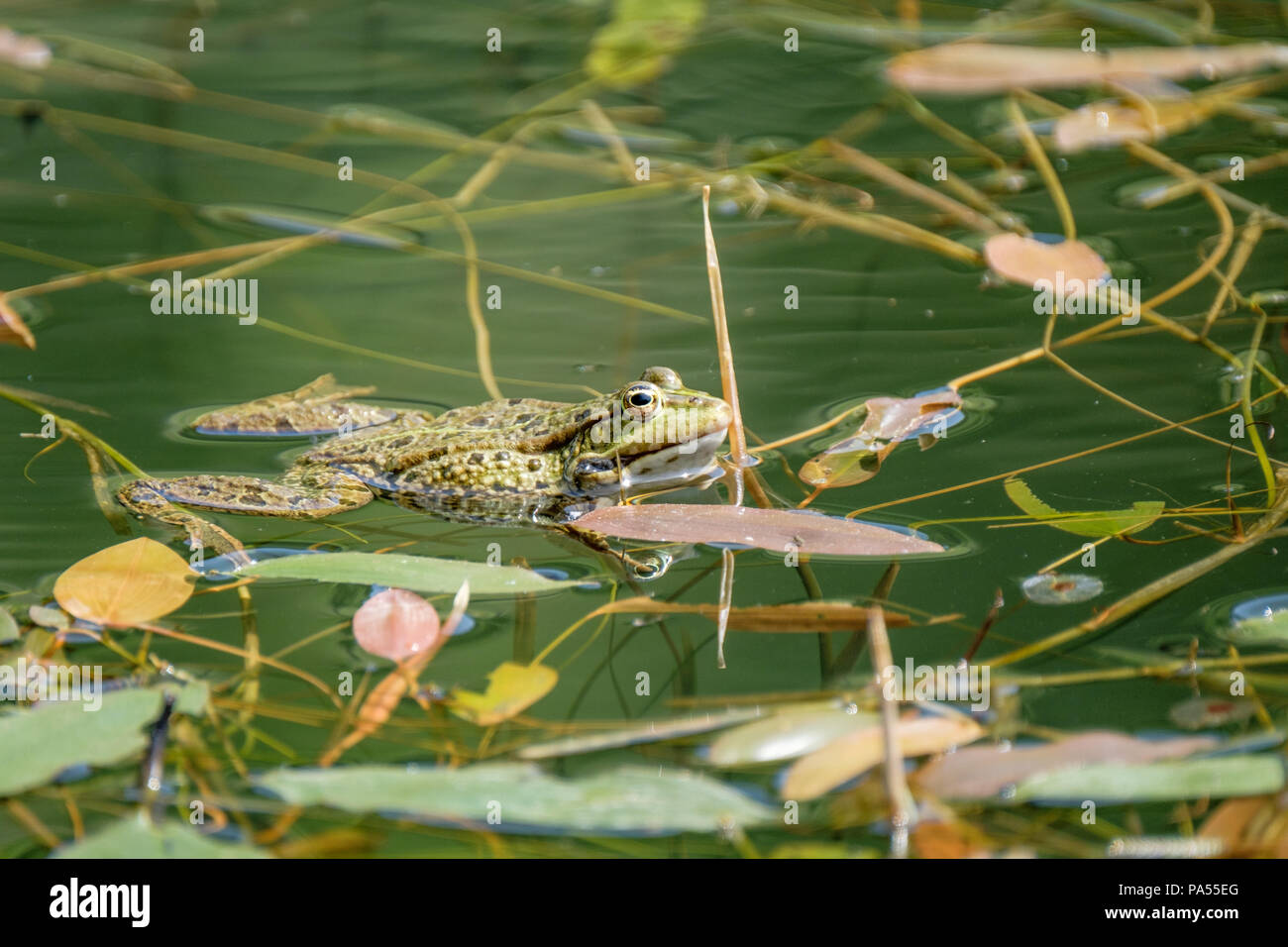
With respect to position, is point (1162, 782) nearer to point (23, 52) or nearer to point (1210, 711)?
point (1210, 711)

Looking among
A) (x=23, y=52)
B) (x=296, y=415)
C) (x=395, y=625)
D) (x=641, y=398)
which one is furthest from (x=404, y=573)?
(x=23, y=52)

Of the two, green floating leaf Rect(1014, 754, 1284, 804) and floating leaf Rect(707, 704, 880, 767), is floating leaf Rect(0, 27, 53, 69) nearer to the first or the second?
floating leaf Rect(707, 704, 880, 767)

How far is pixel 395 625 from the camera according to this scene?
2176 mm

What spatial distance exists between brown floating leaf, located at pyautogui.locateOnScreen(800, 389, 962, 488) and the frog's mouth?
1.09ft

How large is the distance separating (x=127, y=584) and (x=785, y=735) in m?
1.43

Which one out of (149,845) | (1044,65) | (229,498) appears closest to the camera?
(149,845)

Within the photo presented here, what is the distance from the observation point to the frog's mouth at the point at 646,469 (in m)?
3.11

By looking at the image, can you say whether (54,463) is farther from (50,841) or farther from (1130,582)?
(1130,582)

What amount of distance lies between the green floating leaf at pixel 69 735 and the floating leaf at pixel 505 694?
547 mm

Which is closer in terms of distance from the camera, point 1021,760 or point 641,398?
point 1021,760

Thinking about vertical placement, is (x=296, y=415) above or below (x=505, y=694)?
above

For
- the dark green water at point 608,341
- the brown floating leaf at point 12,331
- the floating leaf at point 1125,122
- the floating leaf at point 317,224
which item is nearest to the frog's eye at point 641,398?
the dark green water at point 608,341

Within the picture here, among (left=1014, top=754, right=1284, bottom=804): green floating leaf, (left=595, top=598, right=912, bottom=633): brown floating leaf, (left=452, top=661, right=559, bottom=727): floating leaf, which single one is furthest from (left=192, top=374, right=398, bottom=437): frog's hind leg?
(left=1014, top=754, right=1284, bottom=804): green floating leaf

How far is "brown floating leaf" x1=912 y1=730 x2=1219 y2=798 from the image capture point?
174cm
